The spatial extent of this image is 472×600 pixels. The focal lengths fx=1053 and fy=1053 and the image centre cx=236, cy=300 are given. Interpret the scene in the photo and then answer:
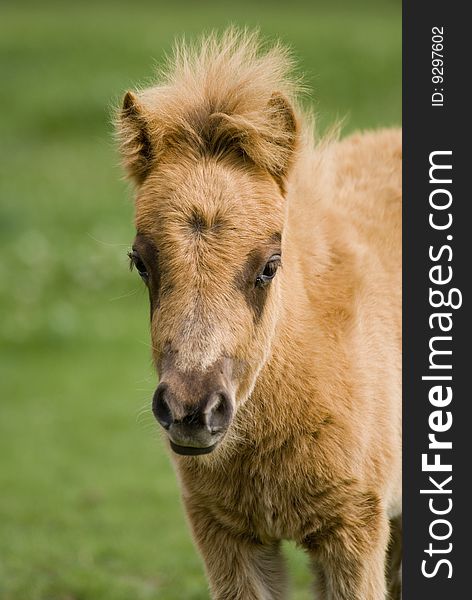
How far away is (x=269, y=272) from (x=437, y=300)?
1.22m

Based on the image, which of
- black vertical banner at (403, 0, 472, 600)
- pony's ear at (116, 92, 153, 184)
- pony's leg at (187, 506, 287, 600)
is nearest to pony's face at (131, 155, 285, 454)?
pony's ear at (116, 92, 153, 184)

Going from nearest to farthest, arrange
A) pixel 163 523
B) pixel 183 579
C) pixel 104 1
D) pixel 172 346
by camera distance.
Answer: pixel 172 346 < pixel 183 579 < pixel 163 523 < pixel 104 1

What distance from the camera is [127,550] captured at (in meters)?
9.03

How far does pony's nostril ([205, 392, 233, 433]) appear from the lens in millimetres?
4133

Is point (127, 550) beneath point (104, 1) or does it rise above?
beneath

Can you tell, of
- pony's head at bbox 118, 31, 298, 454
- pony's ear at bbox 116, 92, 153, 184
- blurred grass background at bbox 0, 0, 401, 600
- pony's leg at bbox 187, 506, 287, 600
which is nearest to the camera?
pony's head at bbox 118, 31, 298, 454

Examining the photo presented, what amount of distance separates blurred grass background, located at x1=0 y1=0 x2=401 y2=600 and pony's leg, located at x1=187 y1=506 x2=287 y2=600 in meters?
0.61

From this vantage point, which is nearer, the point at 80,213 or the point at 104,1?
the point at 80,213

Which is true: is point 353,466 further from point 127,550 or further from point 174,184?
point 127,550

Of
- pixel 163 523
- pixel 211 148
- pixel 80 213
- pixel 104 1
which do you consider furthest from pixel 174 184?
pixel 104 1

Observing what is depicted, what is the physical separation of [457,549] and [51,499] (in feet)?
20.4

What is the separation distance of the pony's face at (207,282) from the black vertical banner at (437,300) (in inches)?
Result: 40.5

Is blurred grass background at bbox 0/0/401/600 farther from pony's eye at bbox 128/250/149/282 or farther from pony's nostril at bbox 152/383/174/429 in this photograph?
pony's nostril at bbox 152/383/174/429

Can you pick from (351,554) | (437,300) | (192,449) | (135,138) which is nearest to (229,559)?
(351,554)
